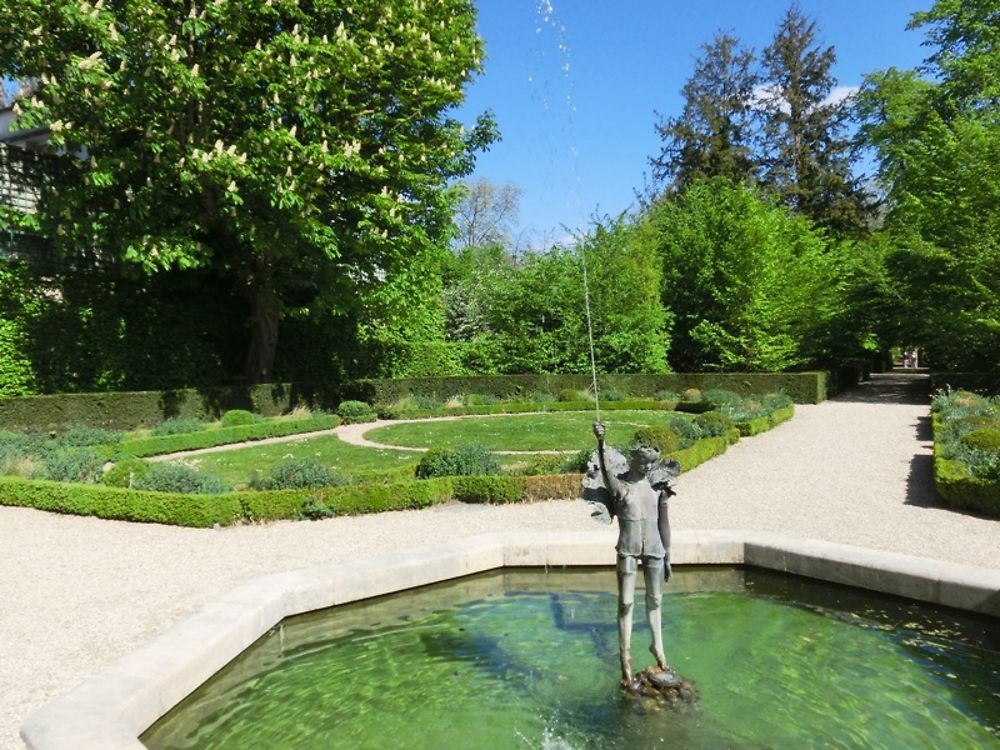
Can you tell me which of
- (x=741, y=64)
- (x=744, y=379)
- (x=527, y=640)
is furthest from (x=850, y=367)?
(x=527, y=640)

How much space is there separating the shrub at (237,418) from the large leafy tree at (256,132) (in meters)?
3.74

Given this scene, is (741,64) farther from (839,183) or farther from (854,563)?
(854,563)

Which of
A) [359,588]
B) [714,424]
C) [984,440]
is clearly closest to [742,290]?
[714,424]

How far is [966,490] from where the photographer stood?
30.9 ft

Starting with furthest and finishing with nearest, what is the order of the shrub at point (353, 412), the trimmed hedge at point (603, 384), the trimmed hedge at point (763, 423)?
the trimmed hedge at point (603, 384) < the shrub at point (353, 412) < the trimmed hedge at point (763, 423)

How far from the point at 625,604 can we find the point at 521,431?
1414 cm

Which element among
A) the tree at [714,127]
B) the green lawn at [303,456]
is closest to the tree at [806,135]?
the tree at [714,127]

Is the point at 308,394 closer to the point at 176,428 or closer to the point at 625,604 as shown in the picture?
the point at 176,428

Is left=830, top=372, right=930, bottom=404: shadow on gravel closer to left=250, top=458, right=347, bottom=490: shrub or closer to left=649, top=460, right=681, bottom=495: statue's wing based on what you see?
left=250, top=458, right=347, bottom=490: shrub

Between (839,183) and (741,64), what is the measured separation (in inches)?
473

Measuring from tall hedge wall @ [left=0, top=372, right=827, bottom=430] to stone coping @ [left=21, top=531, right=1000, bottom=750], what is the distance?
557 inches

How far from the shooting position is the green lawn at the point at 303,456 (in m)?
13.5

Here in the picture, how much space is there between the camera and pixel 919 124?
114 ft

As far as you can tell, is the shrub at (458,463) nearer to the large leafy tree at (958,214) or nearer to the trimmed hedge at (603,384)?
the trimmed hedge at (603,384)
